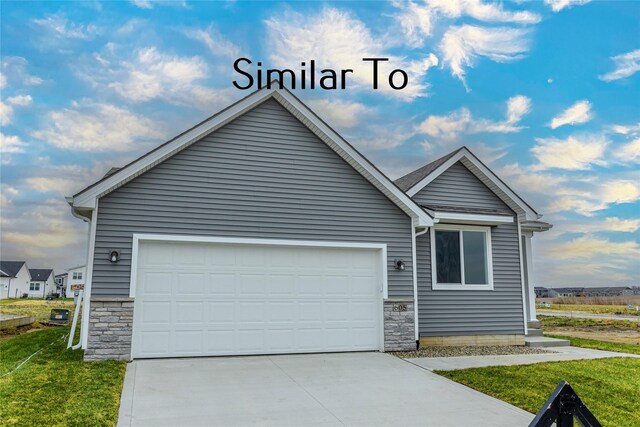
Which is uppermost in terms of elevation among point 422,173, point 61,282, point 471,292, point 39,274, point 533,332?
point 422,173

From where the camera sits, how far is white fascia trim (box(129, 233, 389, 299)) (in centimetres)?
862

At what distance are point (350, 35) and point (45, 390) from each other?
10.5m

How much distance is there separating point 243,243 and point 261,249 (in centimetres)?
43

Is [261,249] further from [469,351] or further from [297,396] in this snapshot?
[469,351]

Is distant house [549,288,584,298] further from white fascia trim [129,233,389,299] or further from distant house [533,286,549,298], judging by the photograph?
white fascia trim [129,233,389,299]

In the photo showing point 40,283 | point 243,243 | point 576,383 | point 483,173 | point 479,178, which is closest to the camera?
point 576,383

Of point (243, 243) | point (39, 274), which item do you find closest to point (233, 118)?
point (243, 243)

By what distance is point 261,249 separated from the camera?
9.57 m

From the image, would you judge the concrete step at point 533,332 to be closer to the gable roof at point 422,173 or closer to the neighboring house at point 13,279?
the gable roof at point 422,173

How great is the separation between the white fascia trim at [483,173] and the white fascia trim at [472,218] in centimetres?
65

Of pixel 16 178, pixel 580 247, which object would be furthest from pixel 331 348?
pixel 580 247

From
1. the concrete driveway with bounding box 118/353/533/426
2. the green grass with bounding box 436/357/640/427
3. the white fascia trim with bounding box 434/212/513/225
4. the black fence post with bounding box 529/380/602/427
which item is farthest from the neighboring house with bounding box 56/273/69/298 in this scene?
the black fence post with bounding box 529/380/602/427

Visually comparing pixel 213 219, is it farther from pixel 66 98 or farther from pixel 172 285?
pixel 66 98

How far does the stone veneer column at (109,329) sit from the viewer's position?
825 centimetres
